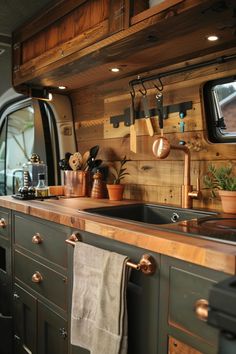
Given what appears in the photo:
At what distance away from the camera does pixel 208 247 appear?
92 centimetres

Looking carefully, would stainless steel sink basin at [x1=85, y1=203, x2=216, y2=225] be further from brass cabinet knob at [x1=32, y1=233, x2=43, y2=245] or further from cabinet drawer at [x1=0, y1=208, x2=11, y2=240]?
→ cabinet drawer at [x1=0, y1=208, x2=11, y2=240]

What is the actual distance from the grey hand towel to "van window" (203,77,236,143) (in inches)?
31.2

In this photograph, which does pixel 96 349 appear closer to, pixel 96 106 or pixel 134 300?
pixel 134 300

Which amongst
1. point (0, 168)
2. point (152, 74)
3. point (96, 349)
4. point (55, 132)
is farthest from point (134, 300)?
point (0, 168)

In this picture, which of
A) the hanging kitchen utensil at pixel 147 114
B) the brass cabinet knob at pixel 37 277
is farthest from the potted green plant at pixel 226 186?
the brass cabinet knob at pixel 37 277

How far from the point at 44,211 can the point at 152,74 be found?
3.09ft

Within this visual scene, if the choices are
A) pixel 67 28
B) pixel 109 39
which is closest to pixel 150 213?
pixel 109 39

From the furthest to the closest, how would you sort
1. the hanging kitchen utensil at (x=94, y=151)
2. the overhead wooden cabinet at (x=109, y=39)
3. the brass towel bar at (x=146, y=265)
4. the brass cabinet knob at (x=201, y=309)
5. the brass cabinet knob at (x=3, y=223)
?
the hanging kitchen utensil at (x=94, y=151) < the brass cabinet knob at (x=3, y=223) < the overhead wooden cabinet at (x=109, y=39) < the brass towel bar at (x=146, y=265) < the brass cabinet knob at (x=201, y=309)

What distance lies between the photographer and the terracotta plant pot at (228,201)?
4.67ft

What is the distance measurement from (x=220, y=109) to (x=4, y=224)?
142 cm

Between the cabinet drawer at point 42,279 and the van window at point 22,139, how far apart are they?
0.86 meters

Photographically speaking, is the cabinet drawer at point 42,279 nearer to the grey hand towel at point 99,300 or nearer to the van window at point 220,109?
the grey hand towel at point 99,300

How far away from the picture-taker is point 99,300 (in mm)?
1202

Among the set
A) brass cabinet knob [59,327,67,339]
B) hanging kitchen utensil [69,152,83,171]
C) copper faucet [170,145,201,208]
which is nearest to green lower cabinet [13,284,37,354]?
brass cabinet knob [59,327,67,339]
